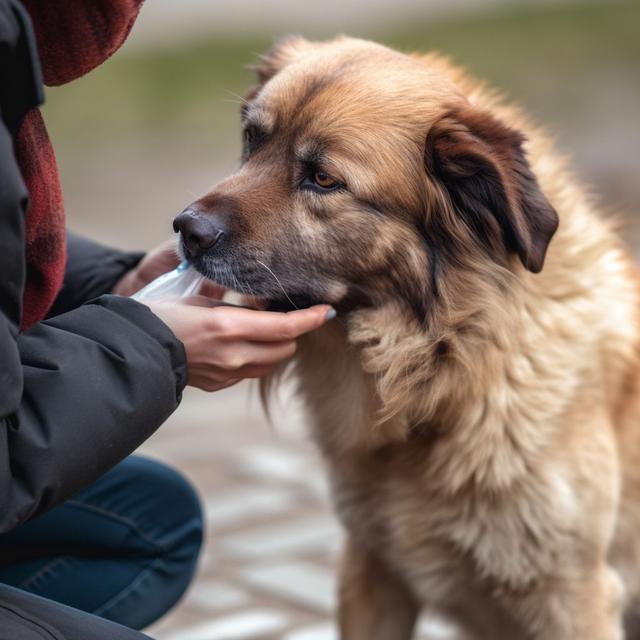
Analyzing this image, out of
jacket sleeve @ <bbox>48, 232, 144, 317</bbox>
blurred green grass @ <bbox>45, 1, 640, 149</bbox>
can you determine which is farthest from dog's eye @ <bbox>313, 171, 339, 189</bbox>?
blurred green grass @ <bbox>45, 1, 640, 149</bbox>

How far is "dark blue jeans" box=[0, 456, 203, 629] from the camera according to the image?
2748 millimetres

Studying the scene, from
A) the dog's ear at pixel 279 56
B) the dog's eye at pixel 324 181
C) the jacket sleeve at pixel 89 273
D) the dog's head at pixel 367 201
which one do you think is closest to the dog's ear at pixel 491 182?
the dog's head at pixel 367 201

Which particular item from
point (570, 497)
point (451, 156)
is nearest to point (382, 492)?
point (570, 497)

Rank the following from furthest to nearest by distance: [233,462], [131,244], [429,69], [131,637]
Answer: [131,244] → [233,462] → [429,69] → [131,637]

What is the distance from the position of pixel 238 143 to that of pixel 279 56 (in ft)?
24.7

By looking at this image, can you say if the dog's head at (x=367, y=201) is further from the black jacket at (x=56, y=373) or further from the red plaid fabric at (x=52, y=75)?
the black jacket at (x=56, y=373)

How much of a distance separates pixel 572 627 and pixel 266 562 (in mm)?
1462

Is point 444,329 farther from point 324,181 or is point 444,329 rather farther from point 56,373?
point 56,373

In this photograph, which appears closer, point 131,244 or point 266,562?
point 266,562

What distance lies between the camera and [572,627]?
280 centimetres

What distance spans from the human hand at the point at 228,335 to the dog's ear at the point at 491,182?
1.36ft

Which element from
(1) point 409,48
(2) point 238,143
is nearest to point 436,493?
(2) point 238,143

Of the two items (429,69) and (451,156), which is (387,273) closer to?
(451,156)

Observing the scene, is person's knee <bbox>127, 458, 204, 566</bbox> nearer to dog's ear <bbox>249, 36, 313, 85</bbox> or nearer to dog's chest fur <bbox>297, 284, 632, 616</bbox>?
dog's chest fur <bbox>297, 284, 632, 616</bbox>
